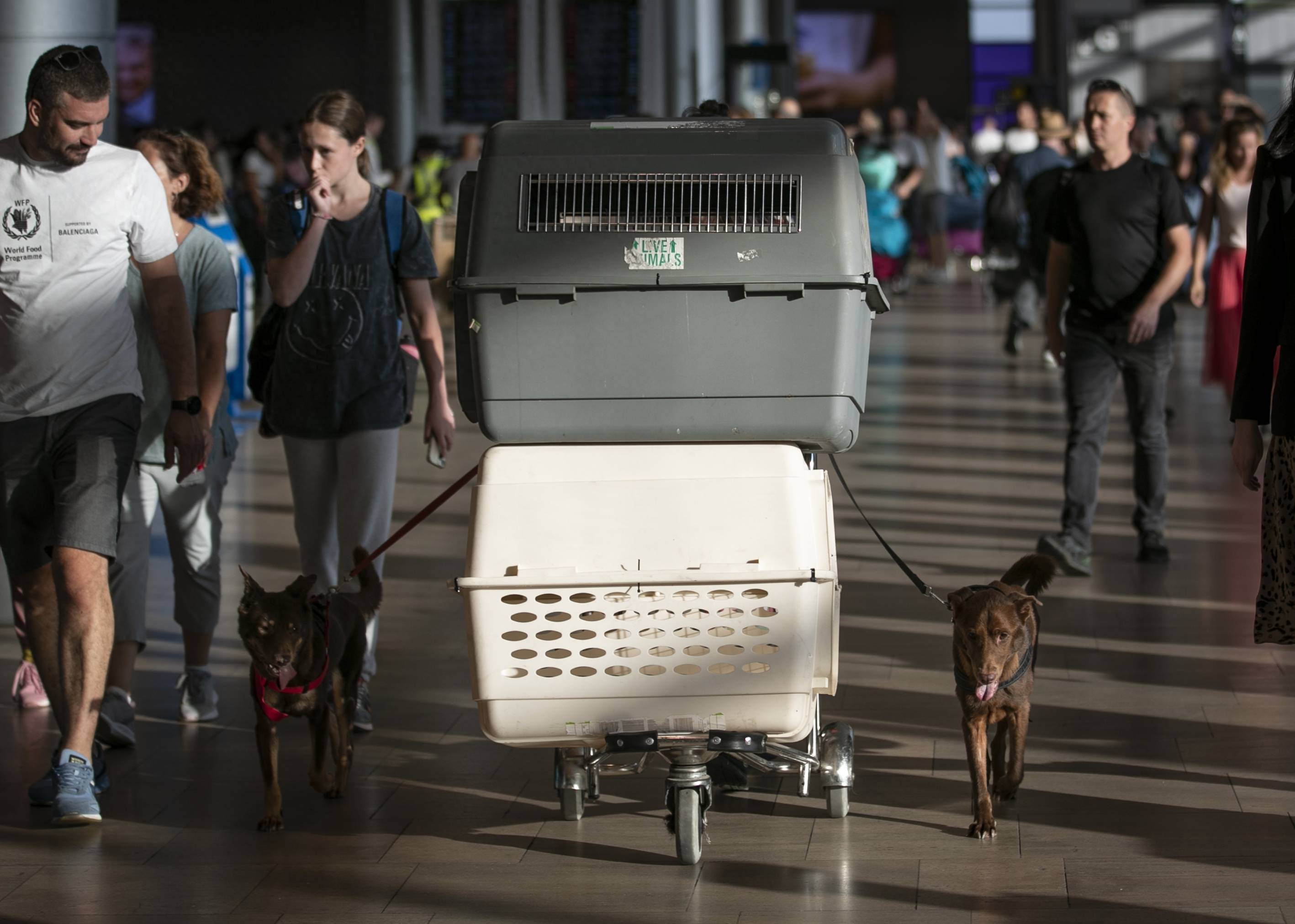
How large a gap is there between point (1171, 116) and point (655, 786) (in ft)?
94.5

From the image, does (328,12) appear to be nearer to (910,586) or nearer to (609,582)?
(910,586)

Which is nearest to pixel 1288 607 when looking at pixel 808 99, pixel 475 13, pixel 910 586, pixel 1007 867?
pixel 1007 867

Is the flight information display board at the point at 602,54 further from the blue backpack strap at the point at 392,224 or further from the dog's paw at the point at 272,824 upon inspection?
the dog's paw at the point at 272,824

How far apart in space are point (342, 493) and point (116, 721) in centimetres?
83

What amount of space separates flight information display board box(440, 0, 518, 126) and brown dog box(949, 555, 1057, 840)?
61.2 ft

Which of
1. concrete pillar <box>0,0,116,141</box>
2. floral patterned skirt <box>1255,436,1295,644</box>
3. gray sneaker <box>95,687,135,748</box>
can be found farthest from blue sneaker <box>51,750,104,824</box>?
concrete pillar <box>0,0,116,141</box>

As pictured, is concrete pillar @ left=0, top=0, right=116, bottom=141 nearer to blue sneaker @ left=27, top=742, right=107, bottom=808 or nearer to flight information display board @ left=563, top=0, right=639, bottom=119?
blue sneaker @ left=27, top=742, right=107, bottom=808

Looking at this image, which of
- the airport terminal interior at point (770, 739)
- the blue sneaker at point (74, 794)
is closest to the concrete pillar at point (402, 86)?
the airport terminal interior at point (770, 739)

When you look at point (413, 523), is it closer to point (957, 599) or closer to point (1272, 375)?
point (957, 599)

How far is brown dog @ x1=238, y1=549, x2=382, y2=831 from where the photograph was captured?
13.2ft

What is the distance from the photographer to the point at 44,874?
3783 mm

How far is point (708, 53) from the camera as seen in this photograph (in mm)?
23906

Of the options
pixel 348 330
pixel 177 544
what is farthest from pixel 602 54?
pixel 348 330

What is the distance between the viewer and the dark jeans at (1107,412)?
6.62 meters
